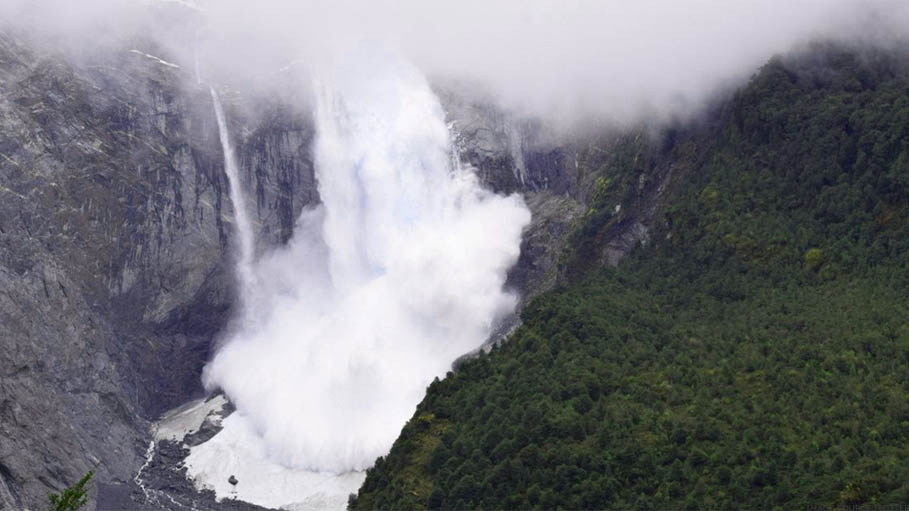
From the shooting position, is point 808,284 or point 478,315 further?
point 478,315

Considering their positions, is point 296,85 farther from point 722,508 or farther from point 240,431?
point 722,508

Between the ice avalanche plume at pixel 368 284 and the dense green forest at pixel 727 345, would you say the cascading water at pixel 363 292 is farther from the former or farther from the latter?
the dense green forest at pixel 727 345

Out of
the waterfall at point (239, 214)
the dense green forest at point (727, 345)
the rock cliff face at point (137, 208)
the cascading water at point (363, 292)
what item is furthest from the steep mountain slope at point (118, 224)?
the dense green forest at point (727, 345)

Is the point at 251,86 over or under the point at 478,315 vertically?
over

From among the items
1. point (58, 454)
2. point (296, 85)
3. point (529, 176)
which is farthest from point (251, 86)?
point (58, 454)

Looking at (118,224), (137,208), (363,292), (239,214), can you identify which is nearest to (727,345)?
(363,292)
